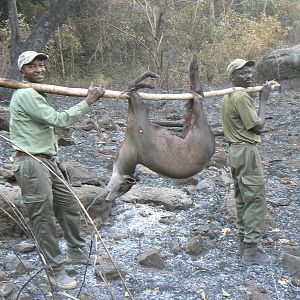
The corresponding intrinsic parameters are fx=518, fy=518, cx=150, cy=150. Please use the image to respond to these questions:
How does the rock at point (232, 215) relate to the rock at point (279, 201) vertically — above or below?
above

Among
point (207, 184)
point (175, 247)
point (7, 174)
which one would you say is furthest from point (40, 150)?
point (207, 184)

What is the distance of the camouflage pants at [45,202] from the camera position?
4117 mm

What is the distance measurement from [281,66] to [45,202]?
13590 mm

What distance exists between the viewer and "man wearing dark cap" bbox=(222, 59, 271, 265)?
4.71 meters

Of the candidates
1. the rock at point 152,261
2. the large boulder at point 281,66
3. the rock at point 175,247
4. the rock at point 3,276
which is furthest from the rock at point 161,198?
the large boulder at point 281,66

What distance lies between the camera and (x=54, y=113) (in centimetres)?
394

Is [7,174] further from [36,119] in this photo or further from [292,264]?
[292,264]

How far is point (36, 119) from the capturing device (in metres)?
3.98

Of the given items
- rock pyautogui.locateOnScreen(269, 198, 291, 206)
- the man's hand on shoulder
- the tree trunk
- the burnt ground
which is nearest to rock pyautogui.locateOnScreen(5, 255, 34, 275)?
the burnt ground

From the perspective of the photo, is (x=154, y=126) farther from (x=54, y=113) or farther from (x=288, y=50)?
(x=288, y=50)

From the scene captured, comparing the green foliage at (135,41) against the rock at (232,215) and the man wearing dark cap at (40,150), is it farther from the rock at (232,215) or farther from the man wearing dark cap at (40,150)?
the man wearing dark cap at (40,150)

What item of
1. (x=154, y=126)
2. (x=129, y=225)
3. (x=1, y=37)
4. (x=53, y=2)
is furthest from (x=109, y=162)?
(x=1, y=37)

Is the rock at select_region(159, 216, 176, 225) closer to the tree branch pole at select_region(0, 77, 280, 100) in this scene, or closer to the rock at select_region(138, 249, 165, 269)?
the rock at select_region(138, 249, 165, 269)

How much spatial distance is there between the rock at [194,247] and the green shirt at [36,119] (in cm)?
185
